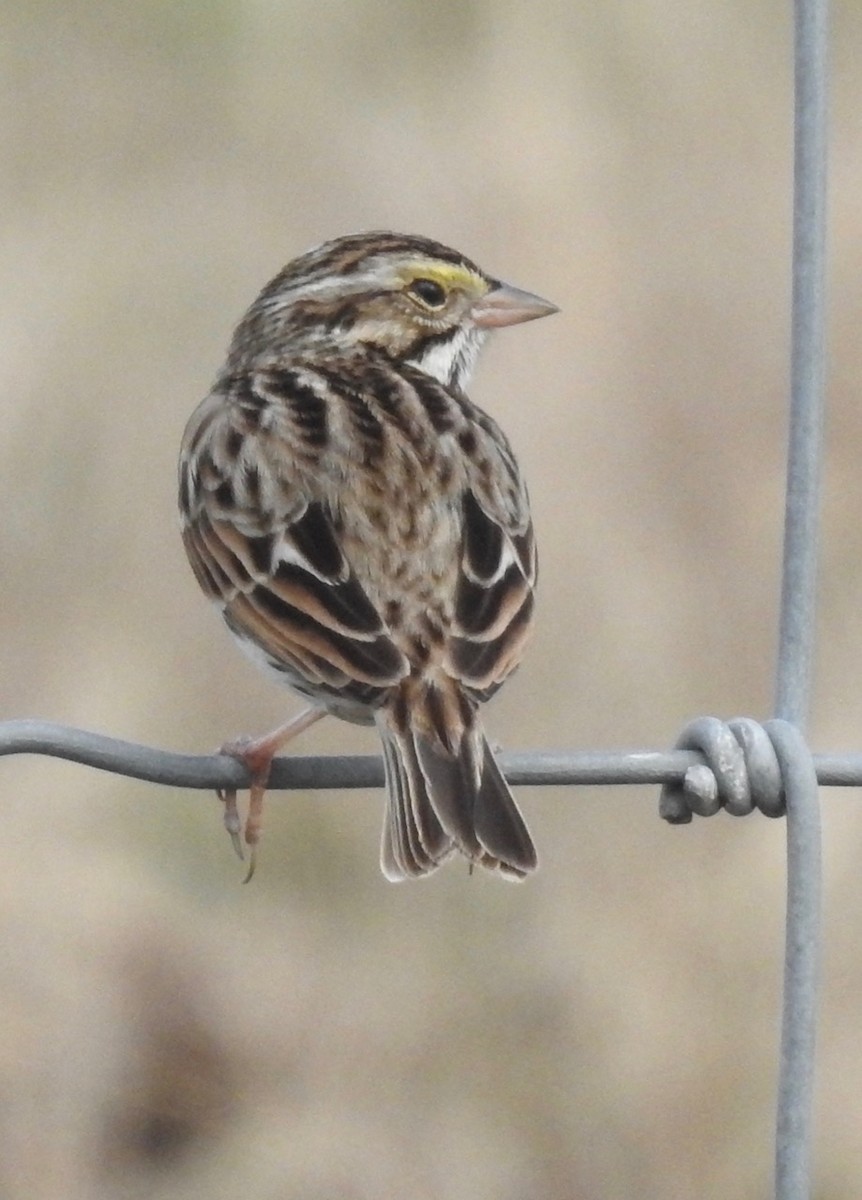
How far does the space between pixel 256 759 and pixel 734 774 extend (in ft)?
3.25

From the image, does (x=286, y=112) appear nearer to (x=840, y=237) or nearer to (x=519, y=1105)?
(x=840, y=237)

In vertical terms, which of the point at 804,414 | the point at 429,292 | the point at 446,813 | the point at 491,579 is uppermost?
the point at 429,292

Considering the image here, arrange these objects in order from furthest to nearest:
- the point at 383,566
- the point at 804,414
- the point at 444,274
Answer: the point at 444,274
the point at 383,566
the point at 804,414

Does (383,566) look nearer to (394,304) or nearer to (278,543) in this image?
(278,543)

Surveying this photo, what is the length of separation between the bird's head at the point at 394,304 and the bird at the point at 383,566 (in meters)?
0.10

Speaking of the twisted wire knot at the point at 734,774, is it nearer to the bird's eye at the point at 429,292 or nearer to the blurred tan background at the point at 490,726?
the bird's eye at the point at 429,292

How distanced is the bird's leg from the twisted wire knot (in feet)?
1.94

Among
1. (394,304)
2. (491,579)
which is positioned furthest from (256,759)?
(394,304)

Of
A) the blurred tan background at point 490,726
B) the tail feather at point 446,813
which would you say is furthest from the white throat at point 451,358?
the tail feather at point 446,813

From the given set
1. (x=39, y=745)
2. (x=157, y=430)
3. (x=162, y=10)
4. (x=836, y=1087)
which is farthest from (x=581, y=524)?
(x=39, y=745)

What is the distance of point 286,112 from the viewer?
8.05 metres

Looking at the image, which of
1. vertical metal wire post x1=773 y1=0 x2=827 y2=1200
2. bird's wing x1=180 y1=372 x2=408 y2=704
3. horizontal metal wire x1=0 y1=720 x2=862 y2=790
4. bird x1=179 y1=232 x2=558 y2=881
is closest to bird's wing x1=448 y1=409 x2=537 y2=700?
bird x1=179 y1=232 x2=558 y2=881

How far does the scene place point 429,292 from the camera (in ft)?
17.2

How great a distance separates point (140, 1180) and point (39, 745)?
3543 mm
